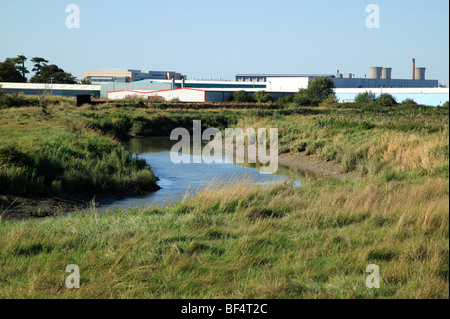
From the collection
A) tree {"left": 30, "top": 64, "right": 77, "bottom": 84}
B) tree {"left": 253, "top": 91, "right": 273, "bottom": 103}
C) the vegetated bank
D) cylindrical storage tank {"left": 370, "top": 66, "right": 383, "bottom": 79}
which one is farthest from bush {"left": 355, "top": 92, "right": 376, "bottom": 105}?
the vegetated bank

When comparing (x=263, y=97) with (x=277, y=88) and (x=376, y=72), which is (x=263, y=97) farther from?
(x=376, y=72)

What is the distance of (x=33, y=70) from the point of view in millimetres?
99438

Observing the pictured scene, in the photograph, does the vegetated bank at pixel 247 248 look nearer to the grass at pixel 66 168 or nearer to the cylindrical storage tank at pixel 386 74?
the grass at pixel 66 168

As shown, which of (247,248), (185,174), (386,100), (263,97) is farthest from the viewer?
(263,97)

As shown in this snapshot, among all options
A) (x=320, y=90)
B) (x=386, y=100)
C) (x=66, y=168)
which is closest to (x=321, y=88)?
(x=320, y=90)

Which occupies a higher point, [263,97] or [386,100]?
[263,97]

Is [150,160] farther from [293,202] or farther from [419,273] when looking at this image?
[419,273]

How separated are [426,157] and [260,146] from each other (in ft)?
64.9

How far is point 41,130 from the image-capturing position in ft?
92.8

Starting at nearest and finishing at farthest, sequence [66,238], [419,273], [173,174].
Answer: [419,273] < [66,238] < [173,174]

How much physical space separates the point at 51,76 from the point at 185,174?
83029 millimetres

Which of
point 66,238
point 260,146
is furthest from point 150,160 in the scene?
point 66,238

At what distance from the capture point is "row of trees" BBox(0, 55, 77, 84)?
94.6 m

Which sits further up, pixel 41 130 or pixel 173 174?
pixel 41 130
